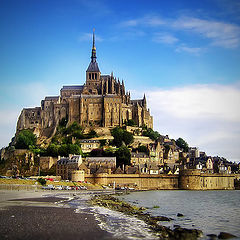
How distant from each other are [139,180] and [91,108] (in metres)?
41.7

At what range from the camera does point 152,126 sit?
131000 mm

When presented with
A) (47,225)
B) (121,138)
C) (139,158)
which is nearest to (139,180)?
(139,158)

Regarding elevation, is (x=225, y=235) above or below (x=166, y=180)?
below

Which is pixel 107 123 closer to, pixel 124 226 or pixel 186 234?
pixel 124 226

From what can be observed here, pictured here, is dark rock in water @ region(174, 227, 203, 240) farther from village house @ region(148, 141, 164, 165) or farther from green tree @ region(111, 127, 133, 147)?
green tree @ region(111, 127, 133, 147)

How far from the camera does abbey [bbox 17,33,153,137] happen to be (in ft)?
392

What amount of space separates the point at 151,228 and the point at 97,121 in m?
94.2

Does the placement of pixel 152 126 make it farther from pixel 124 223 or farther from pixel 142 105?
pixel 124 223

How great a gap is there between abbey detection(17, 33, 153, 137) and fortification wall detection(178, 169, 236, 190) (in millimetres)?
38061

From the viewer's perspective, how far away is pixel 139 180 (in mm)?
86125

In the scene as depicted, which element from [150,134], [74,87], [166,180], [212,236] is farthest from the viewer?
[74,87]

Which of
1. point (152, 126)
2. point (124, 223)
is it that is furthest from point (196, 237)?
point (152, 126)

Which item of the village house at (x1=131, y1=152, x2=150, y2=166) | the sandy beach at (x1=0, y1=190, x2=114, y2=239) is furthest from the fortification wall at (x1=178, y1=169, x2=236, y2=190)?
the sandy beach at (x1=0, y1=190, x2=114, y2=239)

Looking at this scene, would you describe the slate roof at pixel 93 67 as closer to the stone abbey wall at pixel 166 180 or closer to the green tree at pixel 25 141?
the green tree at pixel 25 141
